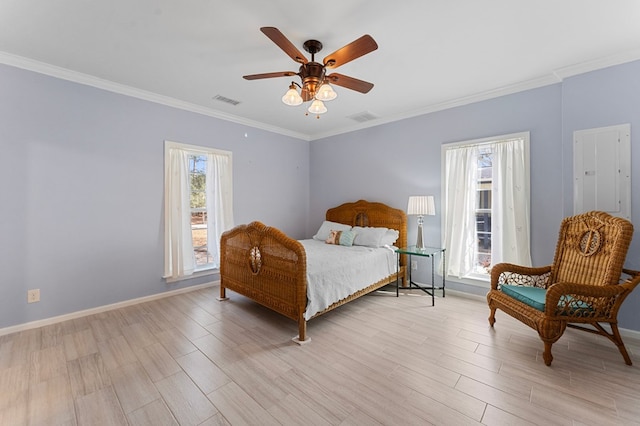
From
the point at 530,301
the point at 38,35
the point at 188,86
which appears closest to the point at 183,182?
the point at 188,86

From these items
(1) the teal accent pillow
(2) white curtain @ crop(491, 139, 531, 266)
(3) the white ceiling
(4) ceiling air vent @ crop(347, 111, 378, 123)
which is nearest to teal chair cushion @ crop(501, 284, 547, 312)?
(2) white curtain @ crop(491, 139, 531, 266)

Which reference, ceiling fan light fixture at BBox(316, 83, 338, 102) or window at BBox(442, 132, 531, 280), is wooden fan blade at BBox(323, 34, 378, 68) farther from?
window at BBox(442, 132, 531, 280)

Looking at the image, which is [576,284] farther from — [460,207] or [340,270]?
[340,270]

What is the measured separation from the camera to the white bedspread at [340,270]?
2.69m

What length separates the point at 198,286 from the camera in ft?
13.3

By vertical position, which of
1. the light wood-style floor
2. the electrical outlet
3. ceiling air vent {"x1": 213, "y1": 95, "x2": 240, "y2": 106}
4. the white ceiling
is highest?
ceiling air vent {"x1": 213, "y1": 95, "x2": 240, "y2": 106}

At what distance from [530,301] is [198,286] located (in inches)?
162

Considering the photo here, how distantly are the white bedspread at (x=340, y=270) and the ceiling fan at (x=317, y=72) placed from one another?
5.40 ft

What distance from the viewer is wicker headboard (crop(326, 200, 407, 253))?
4.20 m

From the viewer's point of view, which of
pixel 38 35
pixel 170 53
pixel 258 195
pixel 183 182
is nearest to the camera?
pixel 38 35

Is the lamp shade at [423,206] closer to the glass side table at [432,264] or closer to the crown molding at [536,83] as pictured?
the glass side table at [432,264]

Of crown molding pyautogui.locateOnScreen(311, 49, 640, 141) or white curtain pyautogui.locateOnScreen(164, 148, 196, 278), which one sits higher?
crown molding pyautogui.locateOnScreen(311, 49, 640, 141)

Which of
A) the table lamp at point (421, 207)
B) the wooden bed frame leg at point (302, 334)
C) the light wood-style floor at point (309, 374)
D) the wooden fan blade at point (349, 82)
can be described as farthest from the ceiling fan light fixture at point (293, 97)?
the table lamp at point (421, 207)

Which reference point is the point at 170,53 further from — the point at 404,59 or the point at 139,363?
the point at 139,363
